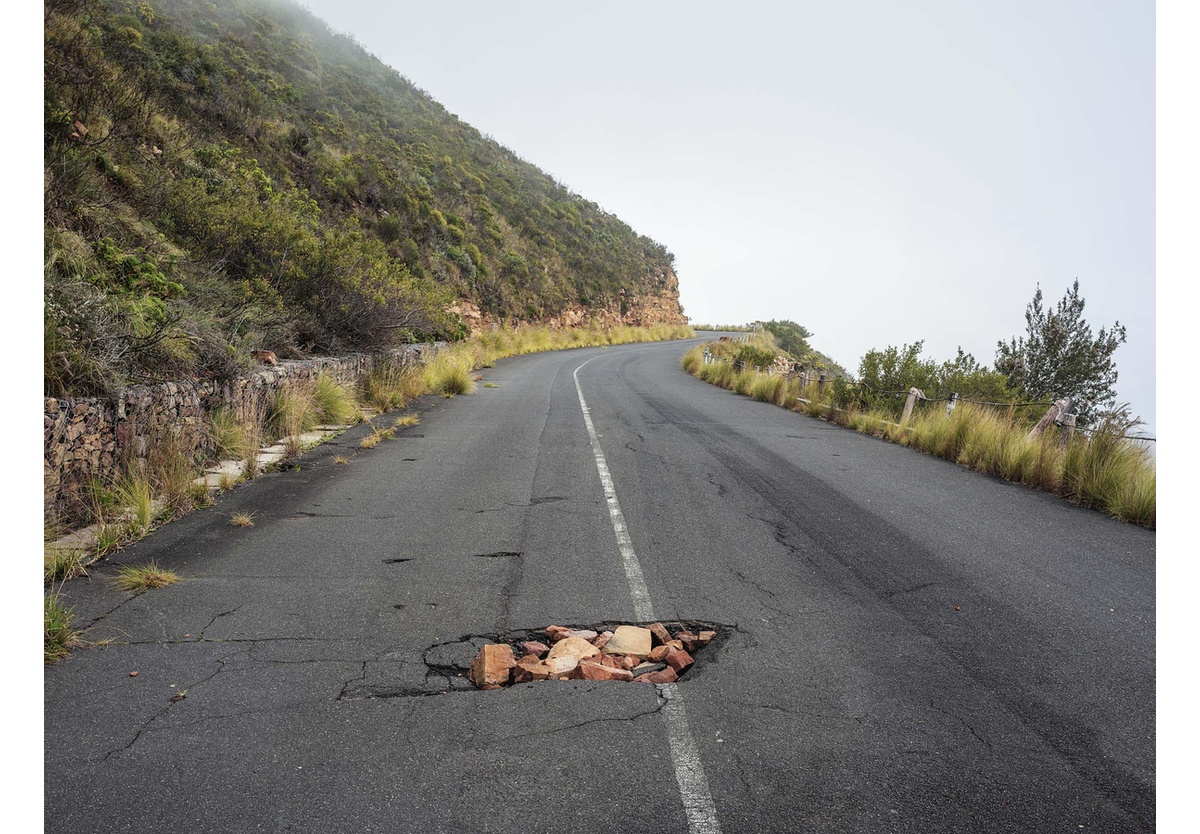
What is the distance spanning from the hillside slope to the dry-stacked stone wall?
231mm

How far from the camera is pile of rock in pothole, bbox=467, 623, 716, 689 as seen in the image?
12.8ft

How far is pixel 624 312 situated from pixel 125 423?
4882cm

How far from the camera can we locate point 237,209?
43.5 feet

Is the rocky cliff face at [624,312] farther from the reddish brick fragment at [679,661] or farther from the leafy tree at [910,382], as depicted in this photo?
the reddish brick fragment at [679,661]

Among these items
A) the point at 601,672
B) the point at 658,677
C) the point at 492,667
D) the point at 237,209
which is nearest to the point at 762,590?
the point at 658,677

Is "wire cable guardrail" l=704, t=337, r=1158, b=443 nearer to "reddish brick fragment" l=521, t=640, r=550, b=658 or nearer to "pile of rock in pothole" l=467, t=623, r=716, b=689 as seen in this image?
"pile of rock in pothole" l=467, t=623, r=716, b=689

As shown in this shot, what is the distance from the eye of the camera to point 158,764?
3.06 m

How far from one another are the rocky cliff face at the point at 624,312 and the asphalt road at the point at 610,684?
22.9 metres

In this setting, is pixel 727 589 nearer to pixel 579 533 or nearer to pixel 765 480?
pixel 579 533

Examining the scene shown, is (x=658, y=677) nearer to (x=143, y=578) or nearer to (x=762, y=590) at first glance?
(x=762, y=590)

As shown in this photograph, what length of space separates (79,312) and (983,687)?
8.03 m

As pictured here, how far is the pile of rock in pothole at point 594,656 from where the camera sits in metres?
3.90

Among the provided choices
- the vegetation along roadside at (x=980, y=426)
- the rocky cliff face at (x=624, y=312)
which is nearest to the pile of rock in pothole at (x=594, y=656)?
the vegetation along roadside at (x=980, y=426)

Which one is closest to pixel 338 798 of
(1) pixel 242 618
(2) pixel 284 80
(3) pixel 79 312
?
(1) pixel 242 618
